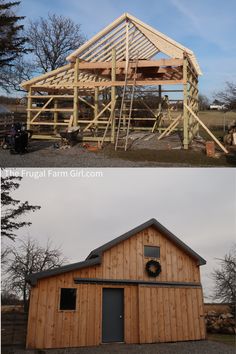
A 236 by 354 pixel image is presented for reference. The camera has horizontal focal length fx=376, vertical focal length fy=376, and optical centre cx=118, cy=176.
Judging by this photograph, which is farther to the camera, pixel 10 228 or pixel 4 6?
pixel 4 6

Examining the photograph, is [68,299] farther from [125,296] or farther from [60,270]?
[125,296]

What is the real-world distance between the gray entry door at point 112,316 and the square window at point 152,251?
1.83 metres

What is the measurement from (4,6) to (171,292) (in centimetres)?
2579

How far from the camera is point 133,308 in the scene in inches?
523

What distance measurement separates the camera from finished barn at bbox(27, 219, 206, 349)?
12.0 m

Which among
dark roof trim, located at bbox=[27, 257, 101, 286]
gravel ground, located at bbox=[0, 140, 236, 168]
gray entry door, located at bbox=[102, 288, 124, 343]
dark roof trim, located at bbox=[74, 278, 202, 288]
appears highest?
gravel ground, located at bbox=[0, 140, 236, 168]

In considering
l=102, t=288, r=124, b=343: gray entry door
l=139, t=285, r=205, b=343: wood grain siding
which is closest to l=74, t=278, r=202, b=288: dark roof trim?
l=139, t=285, r=205, b=343: wood grain siding

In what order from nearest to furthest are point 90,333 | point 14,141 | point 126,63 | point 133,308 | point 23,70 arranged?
1. point 90,333
2. point 133,308
3. point 14,141
4. point 126,63
5. point 23,70

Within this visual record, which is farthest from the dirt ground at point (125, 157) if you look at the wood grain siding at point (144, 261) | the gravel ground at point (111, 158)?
the wood grain siding at point (144, 261)

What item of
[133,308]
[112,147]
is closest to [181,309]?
[133,308]

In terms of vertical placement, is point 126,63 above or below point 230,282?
above

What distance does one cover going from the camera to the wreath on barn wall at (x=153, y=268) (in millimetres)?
13922

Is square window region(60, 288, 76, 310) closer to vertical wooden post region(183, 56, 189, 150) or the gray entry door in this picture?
the gray entry door

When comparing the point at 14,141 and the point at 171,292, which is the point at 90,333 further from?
the point at 14,141
